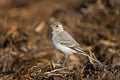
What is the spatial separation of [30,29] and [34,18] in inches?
Answer: 122

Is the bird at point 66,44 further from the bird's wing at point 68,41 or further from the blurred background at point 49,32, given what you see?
the blurred background at point 49,32

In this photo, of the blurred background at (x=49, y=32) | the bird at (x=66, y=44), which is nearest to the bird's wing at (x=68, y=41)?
the bird at (x=66, y=44)

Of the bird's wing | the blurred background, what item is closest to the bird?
the bird's wing

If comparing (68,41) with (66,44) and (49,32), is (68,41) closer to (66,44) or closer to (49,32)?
(66,44)

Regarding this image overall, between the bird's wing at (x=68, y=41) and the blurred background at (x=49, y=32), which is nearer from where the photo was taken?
the bird's wing at (x=68, y=41)

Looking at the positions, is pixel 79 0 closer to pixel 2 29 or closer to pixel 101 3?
pixel 101 3

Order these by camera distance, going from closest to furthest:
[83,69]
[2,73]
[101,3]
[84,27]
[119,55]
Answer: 1. [83,69]
2. [2,73]
3. [119,55]
4. [84,27]
5. [101,3]

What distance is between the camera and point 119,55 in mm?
11703

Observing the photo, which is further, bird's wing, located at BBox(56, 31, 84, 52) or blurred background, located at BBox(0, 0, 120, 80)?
blurred background, located at BBox(0, 0, 120, 80)

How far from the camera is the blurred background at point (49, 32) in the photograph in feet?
34.1

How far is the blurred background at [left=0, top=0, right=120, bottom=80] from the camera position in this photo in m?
10.4

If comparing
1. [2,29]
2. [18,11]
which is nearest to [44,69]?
[2,29]

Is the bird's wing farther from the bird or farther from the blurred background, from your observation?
the blurred background

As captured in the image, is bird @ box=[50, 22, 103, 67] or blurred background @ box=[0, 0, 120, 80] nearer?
bird @ box=[50, 22, 103, 67]
